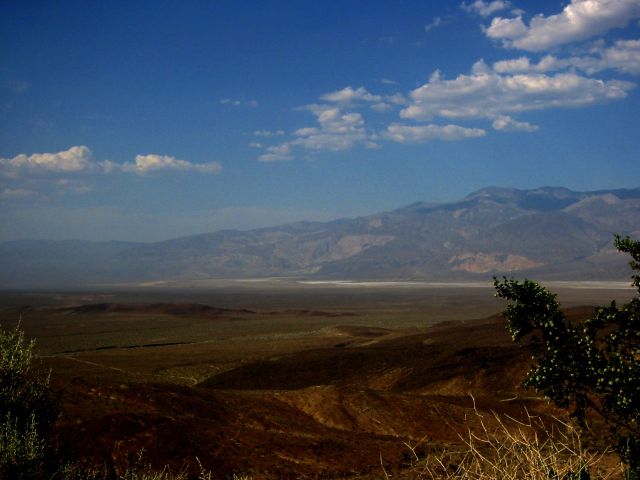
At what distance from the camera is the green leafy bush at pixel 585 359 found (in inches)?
394

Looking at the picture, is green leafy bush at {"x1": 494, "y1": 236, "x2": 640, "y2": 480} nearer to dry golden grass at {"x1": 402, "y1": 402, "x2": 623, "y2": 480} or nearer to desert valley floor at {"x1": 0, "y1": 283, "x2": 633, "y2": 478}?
dry golden grass at {"x1": 402, "y1": 402, "x2": 623, "y2": 480}

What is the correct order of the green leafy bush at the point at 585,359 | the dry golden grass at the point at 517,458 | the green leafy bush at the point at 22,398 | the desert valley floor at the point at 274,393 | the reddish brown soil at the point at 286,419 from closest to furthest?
the dry golden grass at the point at 517,458, the green leafy bush at the point at 585,359, the green leafy bush at the point at 22,398, the reddish brown soil at the point at 286,419, the desert valley floor at the point at 274,393

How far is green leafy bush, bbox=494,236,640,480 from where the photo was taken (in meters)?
10.0

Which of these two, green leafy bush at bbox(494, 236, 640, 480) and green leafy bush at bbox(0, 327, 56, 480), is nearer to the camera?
green leafy bush at bbox(494, 236, 640, 480)

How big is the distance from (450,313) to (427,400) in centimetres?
8654

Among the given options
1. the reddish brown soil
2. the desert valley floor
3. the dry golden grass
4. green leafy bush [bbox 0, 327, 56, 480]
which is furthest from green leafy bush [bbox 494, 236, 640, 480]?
green leafy bush [bbox 0, 327, 56, 480]

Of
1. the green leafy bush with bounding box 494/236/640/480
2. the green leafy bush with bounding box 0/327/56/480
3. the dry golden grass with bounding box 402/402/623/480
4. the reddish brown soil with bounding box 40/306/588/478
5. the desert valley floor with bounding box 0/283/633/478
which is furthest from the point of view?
the desert valley floor with bounding box 0/283/633/478

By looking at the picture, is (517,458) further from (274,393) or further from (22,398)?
(274,393)

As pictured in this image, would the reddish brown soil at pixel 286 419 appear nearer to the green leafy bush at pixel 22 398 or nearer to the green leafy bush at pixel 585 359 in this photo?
the green leafy bush at pixel 585 359

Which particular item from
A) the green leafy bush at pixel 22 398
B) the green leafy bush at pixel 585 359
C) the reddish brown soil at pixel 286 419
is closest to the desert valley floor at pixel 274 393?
the reddish brown soil at pixel 286 419

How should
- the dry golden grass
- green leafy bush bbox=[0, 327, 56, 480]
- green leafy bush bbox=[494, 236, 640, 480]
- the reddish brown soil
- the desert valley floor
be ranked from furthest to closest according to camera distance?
1. the desert valley floor
2. the reddish brown soil
3. green leafy bush bbox=[0, 327, 56, 480]
4. green leafy bush bbox=[494, 236, 640, 480]
5. the dry golden grass

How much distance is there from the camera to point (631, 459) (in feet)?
31.6

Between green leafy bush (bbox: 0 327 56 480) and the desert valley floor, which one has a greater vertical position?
green leafy bush (bbox: 0 327 56 480)

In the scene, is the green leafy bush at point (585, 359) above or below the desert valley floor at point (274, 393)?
above
